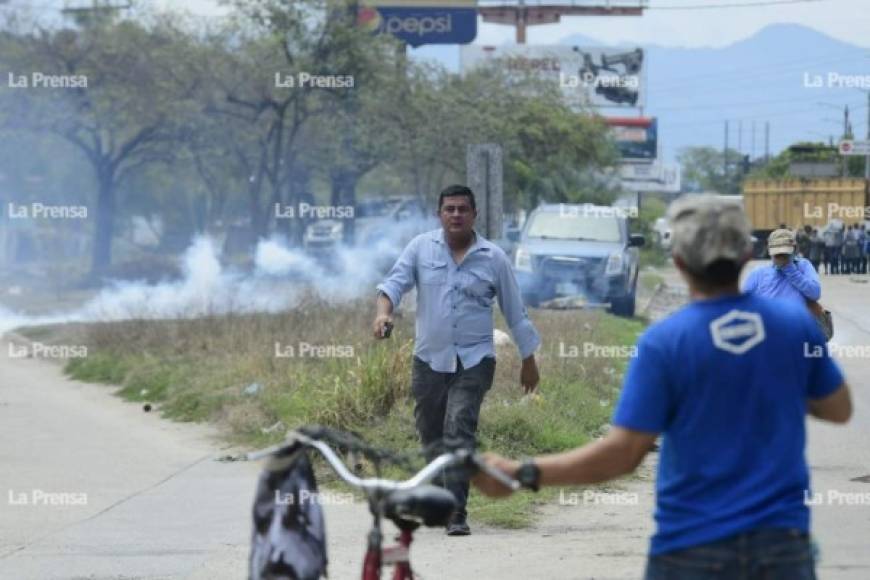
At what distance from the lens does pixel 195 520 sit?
10.6 meters

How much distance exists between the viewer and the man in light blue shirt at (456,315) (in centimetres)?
924

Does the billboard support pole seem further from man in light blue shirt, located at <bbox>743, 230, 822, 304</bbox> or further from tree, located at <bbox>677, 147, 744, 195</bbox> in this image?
tree, located at <bbox>677, 147, 744, 195</bbox>

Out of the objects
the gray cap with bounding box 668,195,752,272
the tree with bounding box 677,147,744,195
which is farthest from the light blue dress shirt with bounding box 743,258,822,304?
the tree with bounding box 677,147,744,195

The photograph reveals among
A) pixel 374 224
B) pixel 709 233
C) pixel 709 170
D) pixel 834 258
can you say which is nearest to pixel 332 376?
pixel 709 233

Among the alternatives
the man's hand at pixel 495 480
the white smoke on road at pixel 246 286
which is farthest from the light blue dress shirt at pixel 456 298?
the white smoke on road at pixel 246 286

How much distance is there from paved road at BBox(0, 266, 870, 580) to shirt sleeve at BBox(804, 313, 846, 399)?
3.98 metres

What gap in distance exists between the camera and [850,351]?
72.9ft

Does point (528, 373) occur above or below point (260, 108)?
below

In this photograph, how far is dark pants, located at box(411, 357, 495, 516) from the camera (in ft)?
30.1

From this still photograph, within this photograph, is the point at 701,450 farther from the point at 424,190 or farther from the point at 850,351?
the point at 424,190

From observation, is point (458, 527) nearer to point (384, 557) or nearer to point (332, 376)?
point (384, 557)

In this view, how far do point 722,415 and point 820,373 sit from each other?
0.39 m

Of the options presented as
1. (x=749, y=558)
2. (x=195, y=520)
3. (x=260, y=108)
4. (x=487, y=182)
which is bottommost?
(x=195, y=520)

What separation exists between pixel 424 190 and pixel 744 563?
138ft
